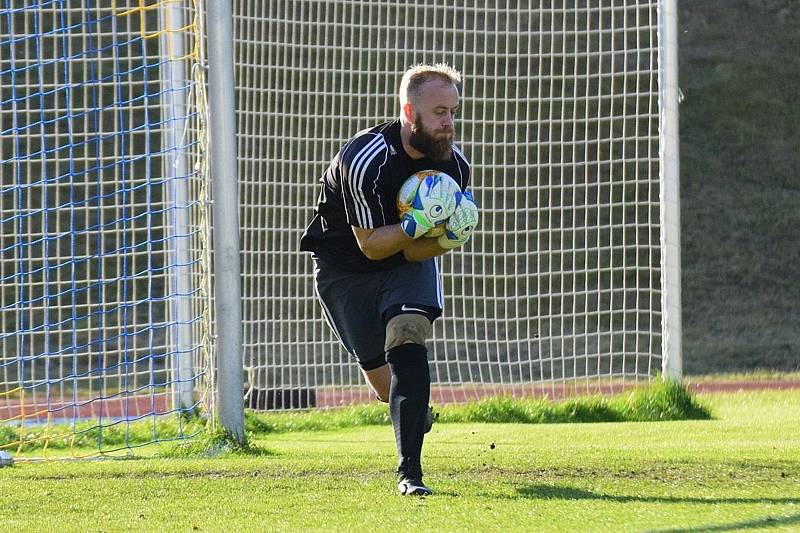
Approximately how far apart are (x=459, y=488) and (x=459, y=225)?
3.71ft

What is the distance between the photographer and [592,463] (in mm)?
6094

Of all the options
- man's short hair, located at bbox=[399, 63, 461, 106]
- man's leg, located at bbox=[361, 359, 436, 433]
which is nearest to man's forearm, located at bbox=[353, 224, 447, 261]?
man's short hair, located at bbox=[399, 63, 461, 106]

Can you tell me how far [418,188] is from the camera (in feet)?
17.8

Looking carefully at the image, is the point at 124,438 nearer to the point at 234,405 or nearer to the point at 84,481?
the point at 234,405

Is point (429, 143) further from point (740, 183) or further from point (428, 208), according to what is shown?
point (740, 183)

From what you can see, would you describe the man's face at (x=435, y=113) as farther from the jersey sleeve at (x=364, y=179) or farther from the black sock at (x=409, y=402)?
the black sock at (x=409, y=402)

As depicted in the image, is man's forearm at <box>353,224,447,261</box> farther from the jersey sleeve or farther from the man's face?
the man's face

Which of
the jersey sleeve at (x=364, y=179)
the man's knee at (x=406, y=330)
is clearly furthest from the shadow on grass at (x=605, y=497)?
the jersey sleeve at (x=364, y=179)

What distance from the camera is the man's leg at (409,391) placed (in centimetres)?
510

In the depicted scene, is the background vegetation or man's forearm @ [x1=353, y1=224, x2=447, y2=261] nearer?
man's forearm @ [x1=353, y1=224, x2=447, y2=261]

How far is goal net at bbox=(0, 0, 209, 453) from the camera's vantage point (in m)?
8.03

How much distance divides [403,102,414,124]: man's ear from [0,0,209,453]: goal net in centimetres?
240

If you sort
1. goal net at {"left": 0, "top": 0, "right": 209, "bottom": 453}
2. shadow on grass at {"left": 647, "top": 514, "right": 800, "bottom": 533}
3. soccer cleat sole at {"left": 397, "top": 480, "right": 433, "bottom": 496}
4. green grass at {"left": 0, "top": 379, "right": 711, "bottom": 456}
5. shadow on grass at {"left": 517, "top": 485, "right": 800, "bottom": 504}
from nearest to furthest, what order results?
shadow on grass at {"left": 647, "top": 514, "right": 800, "bottom": 533}, shadow on grass at {"left": 517, "top": 485, "right": 800, "bottom": 504}, soccer cleat sole at {"left": 397, "top": 480, "right": 433, "bottom": 496}, goal net at {"left": 0, "top": 0, "right": 209, "bottom": 453}, green grass at {"left": 0, "top": 379, "right": 711, "bottom": 456}

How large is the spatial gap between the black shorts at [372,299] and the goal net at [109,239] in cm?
168
